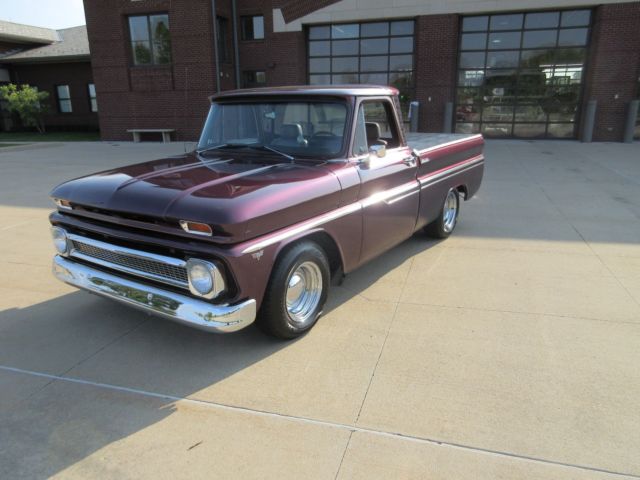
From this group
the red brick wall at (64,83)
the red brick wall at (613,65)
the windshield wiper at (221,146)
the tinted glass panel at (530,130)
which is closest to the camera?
the windshield wiper at (221,146)

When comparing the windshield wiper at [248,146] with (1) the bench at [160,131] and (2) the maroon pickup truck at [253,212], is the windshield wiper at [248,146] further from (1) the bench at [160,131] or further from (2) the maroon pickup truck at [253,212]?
(1) the bench at [160,131]

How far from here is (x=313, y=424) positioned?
2820mm

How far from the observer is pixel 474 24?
60.6 feet

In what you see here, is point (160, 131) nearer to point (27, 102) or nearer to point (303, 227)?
point (27, 102)

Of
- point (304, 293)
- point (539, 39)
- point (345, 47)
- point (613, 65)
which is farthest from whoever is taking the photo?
point (345, 47)

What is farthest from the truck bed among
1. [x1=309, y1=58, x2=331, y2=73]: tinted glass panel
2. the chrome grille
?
[x1=309, y1=58, x2=331, y2=73]: tinted glass panel

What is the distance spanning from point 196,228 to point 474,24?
1872cm

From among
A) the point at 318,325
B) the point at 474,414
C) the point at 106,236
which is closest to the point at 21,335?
the point at 106,236

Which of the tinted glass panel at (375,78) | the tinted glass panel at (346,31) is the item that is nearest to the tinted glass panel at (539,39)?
the tinted glass panel at (375,78)

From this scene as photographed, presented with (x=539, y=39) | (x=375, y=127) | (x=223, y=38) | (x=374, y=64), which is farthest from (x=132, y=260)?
(x=223, y=38)

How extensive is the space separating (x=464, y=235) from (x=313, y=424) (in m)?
4.44

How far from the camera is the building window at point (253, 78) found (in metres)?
22.1

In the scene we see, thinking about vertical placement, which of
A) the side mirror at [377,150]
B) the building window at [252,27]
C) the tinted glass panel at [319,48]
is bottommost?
the side mirror at [377,150]

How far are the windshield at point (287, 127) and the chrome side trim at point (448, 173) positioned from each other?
57.8 inches
